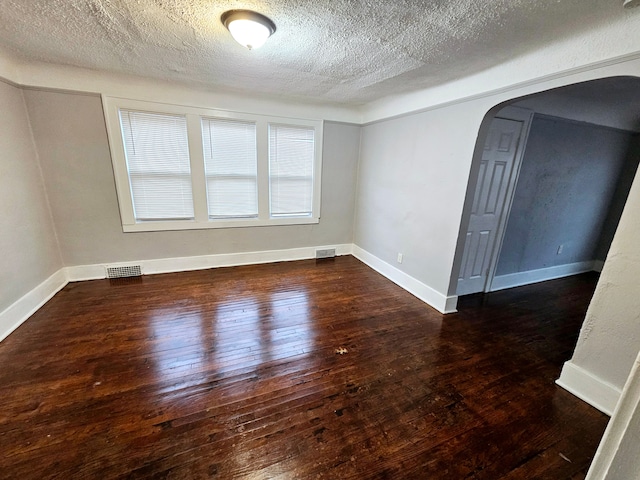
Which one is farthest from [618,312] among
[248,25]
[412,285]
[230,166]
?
[230,166]

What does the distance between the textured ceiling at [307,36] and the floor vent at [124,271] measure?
2.28 m

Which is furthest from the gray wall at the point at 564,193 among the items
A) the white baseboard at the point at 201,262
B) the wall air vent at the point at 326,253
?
the white baseboard at the point at 201,262

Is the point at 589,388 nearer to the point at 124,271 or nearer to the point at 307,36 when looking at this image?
the point at 307,36

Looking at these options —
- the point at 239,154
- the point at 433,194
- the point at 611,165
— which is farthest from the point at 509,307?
the point at 239,154

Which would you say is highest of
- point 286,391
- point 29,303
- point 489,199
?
point 489,199

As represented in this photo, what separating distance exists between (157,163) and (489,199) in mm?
4024

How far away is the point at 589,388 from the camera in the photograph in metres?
1.84

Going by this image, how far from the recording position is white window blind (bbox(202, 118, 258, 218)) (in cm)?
356

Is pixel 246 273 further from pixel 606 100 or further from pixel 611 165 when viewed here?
pixel 611 165

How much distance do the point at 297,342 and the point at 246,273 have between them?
68.0 inches

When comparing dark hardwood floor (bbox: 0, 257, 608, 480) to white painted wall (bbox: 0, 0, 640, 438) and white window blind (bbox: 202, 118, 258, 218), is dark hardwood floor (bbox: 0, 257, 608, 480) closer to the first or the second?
white painted wall (bbox: 0, 0, 640, 438)

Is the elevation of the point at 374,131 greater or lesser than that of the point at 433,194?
greater

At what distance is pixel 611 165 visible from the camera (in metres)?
3.78

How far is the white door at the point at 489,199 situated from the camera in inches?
113
